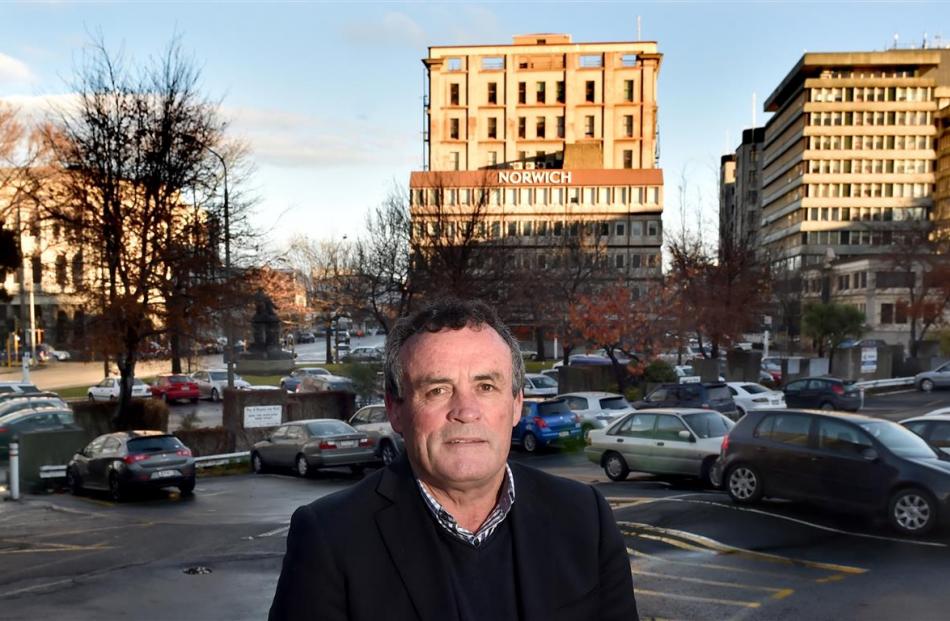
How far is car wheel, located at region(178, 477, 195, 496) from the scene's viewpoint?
18.2 m

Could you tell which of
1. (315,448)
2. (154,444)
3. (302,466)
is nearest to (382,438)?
(315,448)

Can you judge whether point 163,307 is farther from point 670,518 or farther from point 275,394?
point 670,518

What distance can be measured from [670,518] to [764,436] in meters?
2.19

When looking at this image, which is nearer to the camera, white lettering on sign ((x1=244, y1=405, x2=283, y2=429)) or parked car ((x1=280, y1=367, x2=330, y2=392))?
white lettering on sign ((x1=244, y1=405, x2=283, y2=429))

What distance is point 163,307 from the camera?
2358cm

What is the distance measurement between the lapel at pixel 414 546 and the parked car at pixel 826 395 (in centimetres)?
2966

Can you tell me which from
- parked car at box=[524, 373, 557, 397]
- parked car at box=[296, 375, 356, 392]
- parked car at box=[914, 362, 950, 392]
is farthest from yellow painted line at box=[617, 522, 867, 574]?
parked car at box=[914, 362, 950, 392]

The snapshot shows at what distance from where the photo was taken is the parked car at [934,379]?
38.3m

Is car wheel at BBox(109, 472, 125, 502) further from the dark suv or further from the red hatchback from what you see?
the red hatchback

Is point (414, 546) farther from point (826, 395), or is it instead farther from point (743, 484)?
point (826, 395)

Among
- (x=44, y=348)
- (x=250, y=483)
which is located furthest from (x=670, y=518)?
(x=44, y=348)

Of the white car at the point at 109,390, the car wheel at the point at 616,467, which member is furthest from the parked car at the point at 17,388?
the car wheel at the point at 616,467

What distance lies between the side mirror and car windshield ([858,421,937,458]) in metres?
4.12

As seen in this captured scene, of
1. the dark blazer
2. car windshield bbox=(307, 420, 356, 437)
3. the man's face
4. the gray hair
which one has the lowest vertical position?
car windshield bbox=(307, 420, 356, 437)
